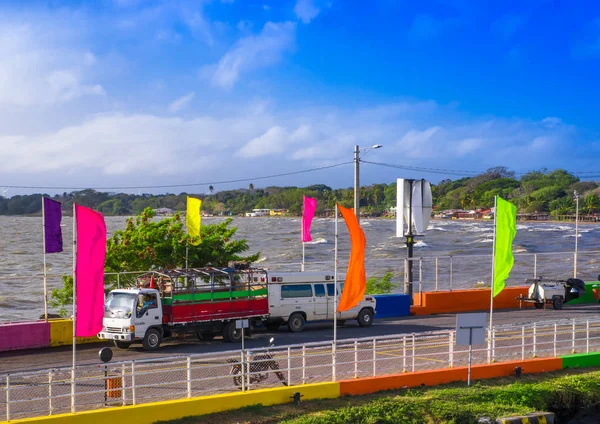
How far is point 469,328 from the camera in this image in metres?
18.2

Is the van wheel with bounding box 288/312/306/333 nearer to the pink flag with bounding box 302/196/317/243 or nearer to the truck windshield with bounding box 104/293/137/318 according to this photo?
the pink flag with bounding box 302/196/317/243

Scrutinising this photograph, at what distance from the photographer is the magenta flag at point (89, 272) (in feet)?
53.1

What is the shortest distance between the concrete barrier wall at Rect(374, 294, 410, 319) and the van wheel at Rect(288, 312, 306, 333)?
5774 mm

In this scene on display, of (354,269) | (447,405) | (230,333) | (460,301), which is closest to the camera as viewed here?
(447,405)

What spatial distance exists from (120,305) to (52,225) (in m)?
3.48

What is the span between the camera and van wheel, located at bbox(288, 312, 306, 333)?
28.3 m

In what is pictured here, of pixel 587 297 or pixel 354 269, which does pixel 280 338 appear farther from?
pixel 587 297

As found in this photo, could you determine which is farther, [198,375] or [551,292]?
[551,292]

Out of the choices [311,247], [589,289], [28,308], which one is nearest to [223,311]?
[589,289]

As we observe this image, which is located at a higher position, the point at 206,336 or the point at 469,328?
the point at 469,328

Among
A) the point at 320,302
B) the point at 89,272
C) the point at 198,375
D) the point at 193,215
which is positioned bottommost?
the point at 198,375

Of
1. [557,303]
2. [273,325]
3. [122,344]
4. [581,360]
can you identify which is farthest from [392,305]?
[122,344]

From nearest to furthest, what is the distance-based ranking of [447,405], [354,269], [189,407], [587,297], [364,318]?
[189,407]
[447,405]
[354,269]
[364,318]
[587,297]

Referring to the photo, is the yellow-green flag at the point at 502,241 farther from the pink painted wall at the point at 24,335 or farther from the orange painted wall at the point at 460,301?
the pink painted wall at the point at 24,335
